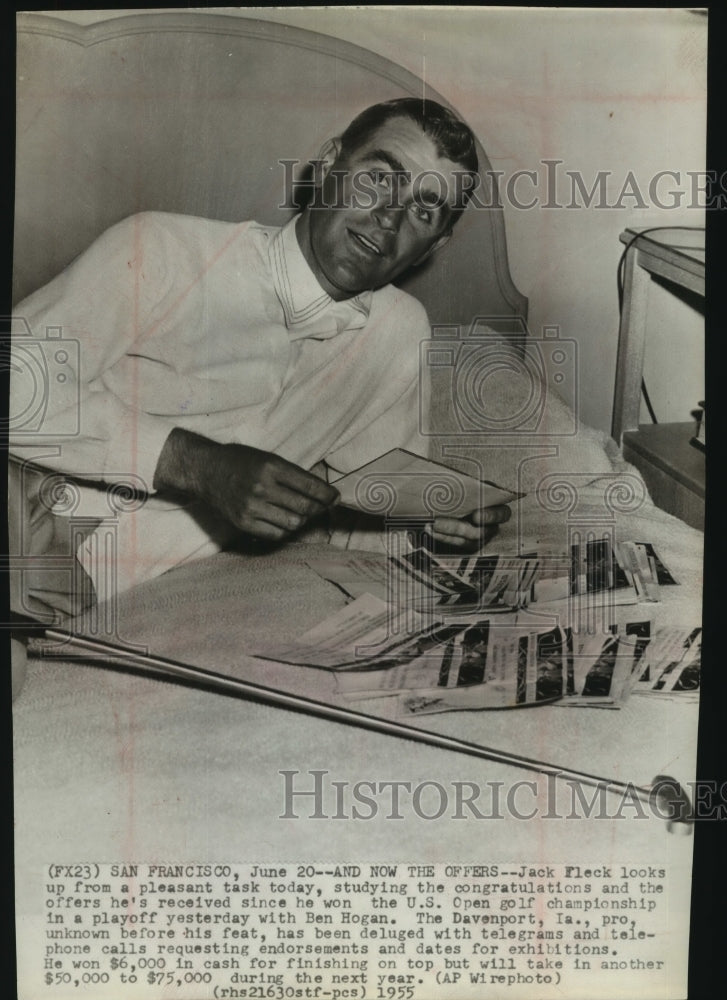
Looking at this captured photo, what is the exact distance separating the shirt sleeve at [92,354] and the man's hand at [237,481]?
0.06 metres

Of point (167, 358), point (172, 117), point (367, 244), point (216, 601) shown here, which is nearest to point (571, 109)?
point (367, 244)

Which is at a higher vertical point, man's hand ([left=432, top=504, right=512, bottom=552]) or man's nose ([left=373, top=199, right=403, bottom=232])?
man's nose ([left=373, top=199, right=403, bottom=232])

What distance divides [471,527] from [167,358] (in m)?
1.03

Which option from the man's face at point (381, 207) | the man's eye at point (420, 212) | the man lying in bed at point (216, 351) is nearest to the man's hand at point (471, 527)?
the man lying in bed at point (216, 351)

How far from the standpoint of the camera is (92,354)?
3.19 m

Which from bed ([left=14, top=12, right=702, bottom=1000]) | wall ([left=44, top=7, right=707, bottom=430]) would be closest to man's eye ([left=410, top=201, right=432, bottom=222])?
bed ([left=14, top=12, right=702, bottom=1000])

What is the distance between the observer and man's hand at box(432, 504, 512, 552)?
10.6 feet

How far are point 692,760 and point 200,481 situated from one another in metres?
1.69

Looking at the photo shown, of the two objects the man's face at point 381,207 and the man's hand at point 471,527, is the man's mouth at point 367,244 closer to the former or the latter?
the man's face at point 381,207

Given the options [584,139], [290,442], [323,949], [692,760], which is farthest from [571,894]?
[584,139]

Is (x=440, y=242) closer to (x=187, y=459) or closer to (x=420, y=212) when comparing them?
(x=420, y=212)

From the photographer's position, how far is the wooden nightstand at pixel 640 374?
3.23 meters

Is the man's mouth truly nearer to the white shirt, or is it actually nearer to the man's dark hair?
the white shirt

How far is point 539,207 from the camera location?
10.6 feet
